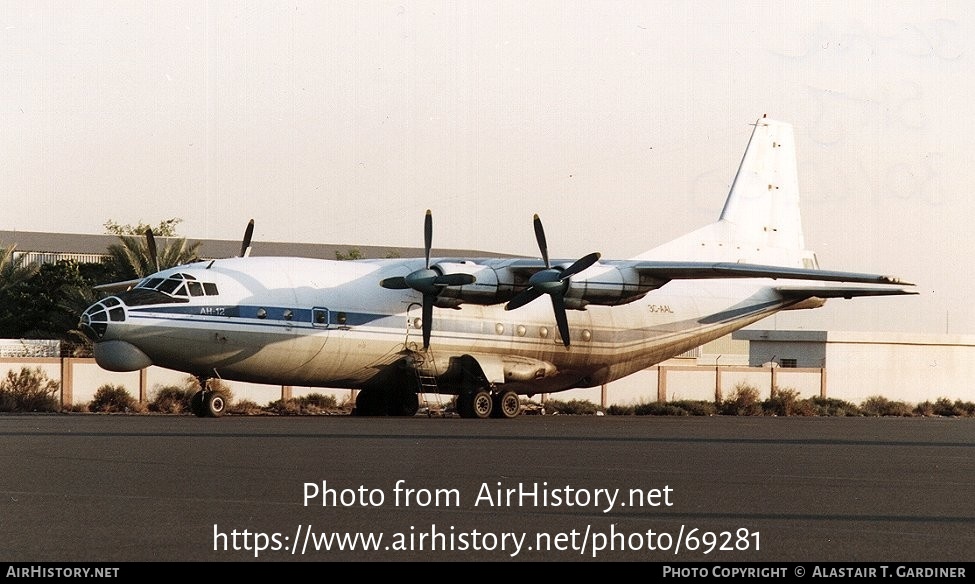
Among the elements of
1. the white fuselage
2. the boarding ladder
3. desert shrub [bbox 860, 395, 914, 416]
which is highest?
the white fuselage

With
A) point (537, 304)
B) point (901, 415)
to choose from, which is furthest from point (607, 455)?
point (901, 415)

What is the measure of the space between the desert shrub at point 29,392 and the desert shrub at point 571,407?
16.2 meters

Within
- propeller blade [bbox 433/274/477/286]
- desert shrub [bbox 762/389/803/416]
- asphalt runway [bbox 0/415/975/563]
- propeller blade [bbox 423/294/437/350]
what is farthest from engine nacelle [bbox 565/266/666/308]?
desert shrub [bbox 762/389/803/416]

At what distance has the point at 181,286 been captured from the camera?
29.7 metres

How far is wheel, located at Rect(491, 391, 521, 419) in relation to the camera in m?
33.8

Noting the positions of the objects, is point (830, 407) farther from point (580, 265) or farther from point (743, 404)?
point (580, 265)

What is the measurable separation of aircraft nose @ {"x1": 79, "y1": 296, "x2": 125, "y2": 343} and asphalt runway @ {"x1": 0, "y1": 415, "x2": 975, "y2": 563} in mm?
6161

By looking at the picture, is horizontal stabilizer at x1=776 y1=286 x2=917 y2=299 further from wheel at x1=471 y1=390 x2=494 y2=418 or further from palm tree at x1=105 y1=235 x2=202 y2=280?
palm tree at x1=105 y1=235 x2=202 y2=280

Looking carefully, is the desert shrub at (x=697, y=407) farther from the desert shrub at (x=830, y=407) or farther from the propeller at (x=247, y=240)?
the propeller at (x=247, y=240)

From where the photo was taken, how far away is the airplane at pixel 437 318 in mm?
29562

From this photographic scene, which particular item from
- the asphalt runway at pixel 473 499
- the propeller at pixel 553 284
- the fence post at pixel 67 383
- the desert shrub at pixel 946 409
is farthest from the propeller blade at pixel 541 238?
the desert shrub at pixel 946 409

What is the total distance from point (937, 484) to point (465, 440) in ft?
29.9

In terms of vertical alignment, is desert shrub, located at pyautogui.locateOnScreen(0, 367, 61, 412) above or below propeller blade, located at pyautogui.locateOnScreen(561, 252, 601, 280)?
below
